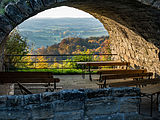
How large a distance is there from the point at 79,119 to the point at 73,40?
14.7 m

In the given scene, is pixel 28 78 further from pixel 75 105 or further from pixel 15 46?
pixel 15 46

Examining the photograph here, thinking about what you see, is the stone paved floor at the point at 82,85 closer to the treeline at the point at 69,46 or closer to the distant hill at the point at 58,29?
the treeline at the point at 69,46

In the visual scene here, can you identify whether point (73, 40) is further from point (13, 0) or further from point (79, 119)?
point (79, 119)

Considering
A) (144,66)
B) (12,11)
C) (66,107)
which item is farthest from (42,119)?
(144,66)

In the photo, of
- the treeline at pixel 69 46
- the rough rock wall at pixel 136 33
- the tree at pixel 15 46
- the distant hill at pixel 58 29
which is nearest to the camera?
the rough rock wall at pixel 136 33

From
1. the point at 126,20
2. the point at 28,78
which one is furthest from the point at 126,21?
the point at 28,78

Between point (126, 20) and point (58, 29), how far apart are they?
50.0 feet

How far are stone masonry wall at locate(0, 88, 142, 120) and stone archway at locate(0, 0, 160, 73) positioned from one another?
5.55 feet

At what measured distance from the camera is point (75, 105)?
369 centimetres

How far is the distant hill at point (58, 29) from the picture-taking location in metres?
19.2

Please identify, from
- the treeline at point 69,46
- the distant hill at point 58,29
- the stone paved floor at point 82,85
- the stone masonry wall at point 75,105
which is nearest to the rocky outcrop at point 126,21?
the stone masonry wall at point 75,105

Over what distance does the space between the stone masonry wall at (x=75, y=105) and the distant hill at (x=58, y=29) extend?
14.1 metres

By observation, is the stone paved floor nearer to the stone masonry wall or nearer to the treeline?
the stone masonry wall

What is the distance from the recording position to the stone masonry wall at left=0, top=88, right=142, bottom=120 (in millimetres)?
3484
